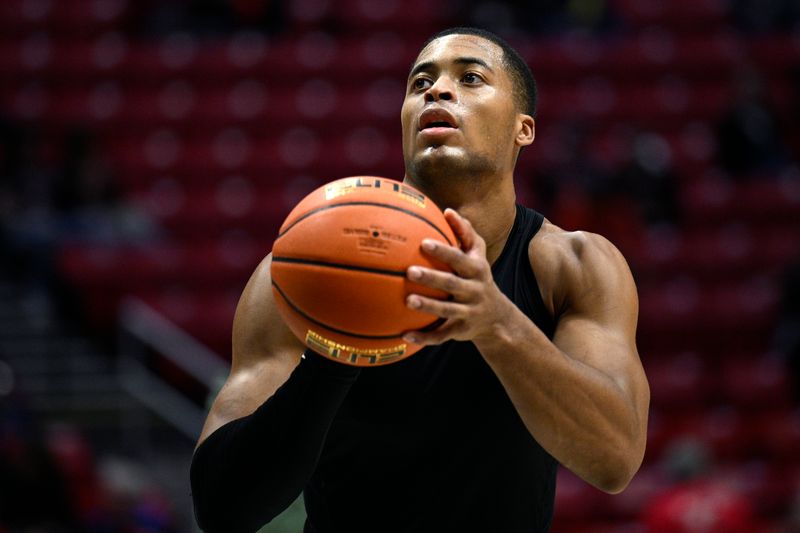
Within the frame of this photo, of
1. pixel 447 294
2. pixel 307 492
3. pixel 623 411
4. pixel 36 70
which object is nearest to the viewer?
pixel 447 294

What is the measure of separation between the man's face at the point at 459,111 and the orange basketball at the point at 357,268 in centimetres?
66

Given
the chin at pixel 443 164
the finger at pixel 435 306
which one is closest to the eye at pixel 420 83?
the chin at pixel 443 164

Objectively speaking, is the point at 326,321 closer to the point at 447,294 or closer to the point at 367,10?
the point at 447,294

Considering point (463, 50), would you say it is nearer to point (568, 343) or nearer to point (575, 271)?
point (575, 271)

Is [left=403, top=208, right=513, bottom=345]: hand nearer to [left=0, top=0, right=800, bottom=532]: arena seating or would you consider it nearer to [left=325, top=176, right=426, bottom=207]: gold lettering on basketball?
[left=325, top=176, right=426, bottom=207]: gold lettering on basketball

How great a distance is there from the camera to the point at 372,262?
9.16 ft

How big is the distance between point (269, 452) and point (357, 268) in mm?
579

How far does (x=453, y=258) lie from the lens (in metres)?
2.73

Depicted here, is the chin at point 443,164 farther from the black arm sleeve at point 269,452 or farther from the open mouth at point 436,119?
the black arm sleeve at point 269,452

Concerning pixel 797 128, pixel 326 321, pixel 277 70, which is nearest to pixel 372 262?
pixel 326 321

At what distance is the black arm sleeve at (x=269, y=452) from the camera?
2982mm

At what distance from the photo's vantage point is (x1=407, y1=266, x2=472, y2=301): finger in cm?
270

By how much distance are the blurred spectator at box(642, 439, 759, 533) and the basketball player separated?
499cm

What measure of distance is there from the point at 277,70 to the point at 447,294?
11254 millimetres
